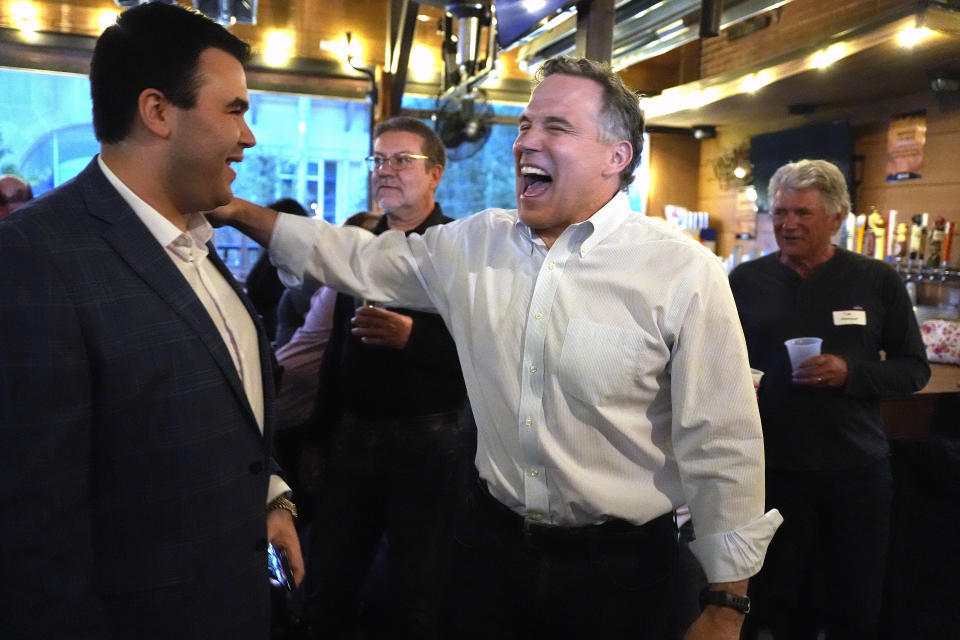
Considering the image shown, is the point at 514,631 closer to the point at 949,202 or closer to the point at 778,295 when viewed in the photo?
the point at 778,295

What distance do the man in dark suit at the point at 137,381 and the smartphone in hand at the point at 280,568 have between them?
0.15 meters

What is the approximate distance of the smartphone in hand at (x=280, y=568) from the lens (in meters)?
1.54

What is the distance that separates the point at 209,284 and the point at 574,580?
0.91 meters

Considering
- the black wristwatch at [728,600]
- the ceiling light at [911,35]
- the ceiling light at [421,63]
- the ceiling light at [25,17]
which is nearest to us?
the black wristwatch at [728,600]

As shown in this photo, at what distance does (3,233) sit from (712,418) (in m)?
1.21

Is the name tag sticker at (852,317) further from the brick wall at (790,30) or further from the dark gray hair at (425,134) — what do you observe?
the brick wall at (790,30)

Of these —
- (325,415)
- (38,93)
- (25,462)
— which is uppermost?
(38,93)

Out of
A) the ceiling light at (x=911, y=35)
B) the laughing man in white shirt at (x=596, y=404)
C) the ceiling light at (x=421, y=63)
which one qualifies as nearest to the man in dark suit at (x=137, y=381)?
the laughing man in white shirt at (x=596, y=404)

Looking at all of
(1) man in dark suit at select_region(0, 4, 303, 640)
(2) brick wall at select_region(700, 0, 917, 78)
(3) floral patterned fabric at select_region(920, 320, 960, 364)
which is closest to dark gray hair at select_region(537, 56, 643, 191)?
(1) man in dark suit at select_region(0, 4, 303, 640)

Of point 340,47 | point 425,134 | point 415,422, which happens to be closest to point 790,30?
point 340,47

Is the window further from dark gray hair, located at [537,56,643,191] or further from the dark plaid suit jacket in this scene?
the dark plaid suit jacket

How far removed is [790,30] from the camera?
5434mm

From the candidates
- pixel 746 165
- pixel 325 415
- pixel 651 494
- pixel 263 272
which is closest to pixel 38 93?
pixel 263 272

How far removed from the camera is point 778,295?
2682 millimetres
